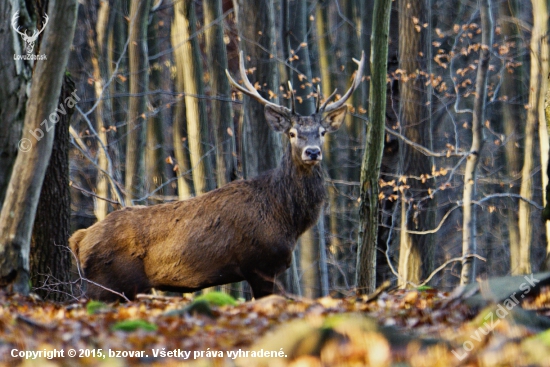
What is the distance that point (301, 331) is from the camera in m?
5.38

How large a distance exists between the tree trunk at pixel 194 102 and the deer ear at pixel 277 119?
5923 mm

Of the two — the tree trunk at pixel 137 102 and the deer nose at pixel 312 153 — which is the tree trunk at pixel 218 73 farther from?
the deer nose at pixel 312 153

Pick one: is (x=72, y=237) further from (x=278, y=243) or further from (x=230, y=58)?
(x=230, y=58)

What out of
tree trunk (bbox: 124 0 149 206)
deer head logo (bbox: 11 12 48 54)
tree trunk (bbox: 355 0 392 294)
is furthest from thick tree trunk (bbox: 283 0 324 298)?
deer head logo (bbox: 11 12 48 54)

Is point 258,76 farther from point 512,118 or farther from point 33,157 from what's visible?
point 512,118

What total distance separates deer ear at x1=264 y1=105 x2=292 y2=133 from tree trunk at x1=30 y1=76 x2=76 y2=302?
2.65 m

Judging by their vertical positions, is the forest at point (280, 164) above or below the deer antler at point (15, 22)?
below

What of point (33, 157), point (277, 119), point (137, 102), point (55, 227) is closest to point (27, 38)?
point (33, 157)

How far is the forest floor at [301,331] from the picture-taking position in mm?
5211

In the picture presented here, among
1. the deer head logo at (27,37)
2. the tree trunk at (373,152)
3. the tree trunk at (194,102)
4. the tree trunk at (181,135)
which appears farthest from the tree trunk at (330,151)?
the deer head logo at (27,37)

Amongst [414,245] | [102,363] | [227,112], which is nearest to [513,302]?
[102,363]

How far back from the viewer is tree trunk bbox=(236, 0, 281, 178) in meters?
12.8

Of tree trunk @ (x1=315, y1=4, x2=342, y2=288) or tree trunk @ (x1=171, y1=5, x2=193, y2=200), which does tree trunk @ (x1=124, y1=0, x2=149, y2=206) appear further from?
tree trunk @ (x1=315, y1=4, x2=342, y2=288)

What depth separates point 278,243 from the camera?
10.2m
